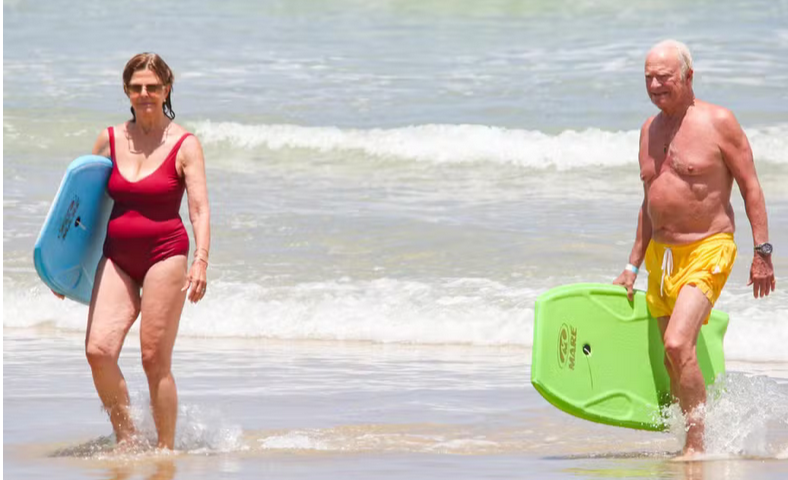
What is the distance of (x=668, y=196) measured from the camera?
5.54 meters

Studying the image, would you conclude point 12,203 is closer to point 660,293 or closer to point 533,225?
point 533,225

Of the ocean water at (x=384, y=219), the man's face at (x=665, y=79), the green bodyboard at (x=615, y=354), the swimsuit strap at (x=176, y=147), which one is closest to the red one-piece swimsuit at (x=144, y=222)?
the swimsuit strap at (x=176, y=147)

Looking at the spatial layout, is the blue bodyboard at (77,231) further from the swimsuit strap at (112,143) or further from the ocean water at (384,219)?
the ocean water at (384,219)

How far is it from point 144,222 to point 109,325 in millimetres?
406

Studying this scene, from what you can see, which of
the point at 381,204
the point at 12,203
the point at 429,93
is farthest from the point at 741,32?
the point at 12,203

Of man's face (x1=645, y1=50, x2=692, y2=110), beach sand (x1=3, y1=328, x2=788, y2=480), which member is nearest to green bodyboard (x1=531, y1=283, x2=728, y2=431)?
beach sand (x1=3, y1=328, x2=788, y2=480)

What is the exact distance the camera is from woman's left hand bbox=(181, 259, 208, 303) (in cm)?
504

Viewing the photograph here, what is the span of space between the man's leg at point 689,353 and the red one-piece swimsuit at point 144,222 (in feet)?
6.30

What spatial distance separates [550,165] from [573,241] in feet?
16.3

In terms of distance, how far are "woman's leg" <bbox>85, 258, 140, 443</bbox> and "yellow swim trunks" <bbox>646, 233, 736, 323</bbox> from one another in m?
2.07

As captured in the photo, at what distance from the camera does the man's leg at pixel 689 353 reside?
17.6 feet

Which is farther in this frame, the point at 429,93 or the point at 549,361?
the point at 429,93

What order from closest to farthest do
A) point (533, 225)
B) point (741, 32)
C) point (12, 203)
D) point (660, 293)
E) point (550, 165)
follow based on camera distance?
1. point (660, 293)
2. point (533, 225)
3. point (12, 203)
4. point (550, 165)
5. point (741, 32)

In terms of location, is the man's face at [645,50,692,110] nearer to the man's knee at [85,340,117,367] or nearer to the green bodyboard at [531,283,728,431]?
the green bodyboard at [531,283,728,431]
